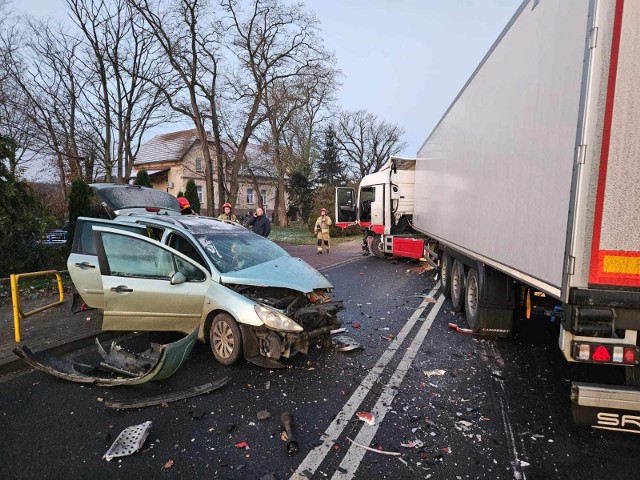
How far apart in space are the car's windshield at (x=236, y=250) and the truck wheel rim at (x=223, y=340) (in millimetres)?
692

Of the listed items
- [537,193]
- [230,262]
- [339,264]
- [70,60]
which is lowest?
[339,264]

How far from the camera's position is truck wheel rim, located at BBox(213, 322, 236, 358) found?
4.77 metres

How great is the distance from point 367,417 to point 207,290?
94.4 inches

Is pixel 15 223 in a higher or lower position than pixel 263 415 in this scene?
higher

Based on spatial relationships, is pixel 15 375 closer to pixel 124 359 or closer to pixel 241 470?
pixel 124 359

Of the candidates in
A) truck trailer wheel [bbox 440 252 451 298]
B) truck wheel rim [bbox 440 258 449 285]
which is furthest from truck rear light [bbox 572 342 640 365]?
truck wheel rim [bbox 440 258 449 285]

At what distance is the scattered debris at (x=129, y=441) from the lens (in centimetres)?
312

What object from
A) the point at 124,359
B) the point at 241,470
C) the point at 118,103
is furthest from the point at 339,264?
the point at 118,103

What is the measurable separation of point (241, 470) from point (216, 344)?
2126 millimetres

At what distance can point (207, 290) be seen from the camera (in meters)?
4.92

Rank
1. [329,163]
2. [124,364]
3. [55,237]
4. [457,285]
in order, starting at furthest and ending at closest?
[329,163]
[55,237]
[457,285]
[124,364]

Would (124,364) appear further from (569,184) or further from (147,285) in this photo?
(569,184)

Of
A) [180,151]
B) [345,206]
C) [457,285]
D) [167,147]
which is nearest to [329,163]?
[180,151]

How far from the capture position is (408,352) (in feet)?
17.8
